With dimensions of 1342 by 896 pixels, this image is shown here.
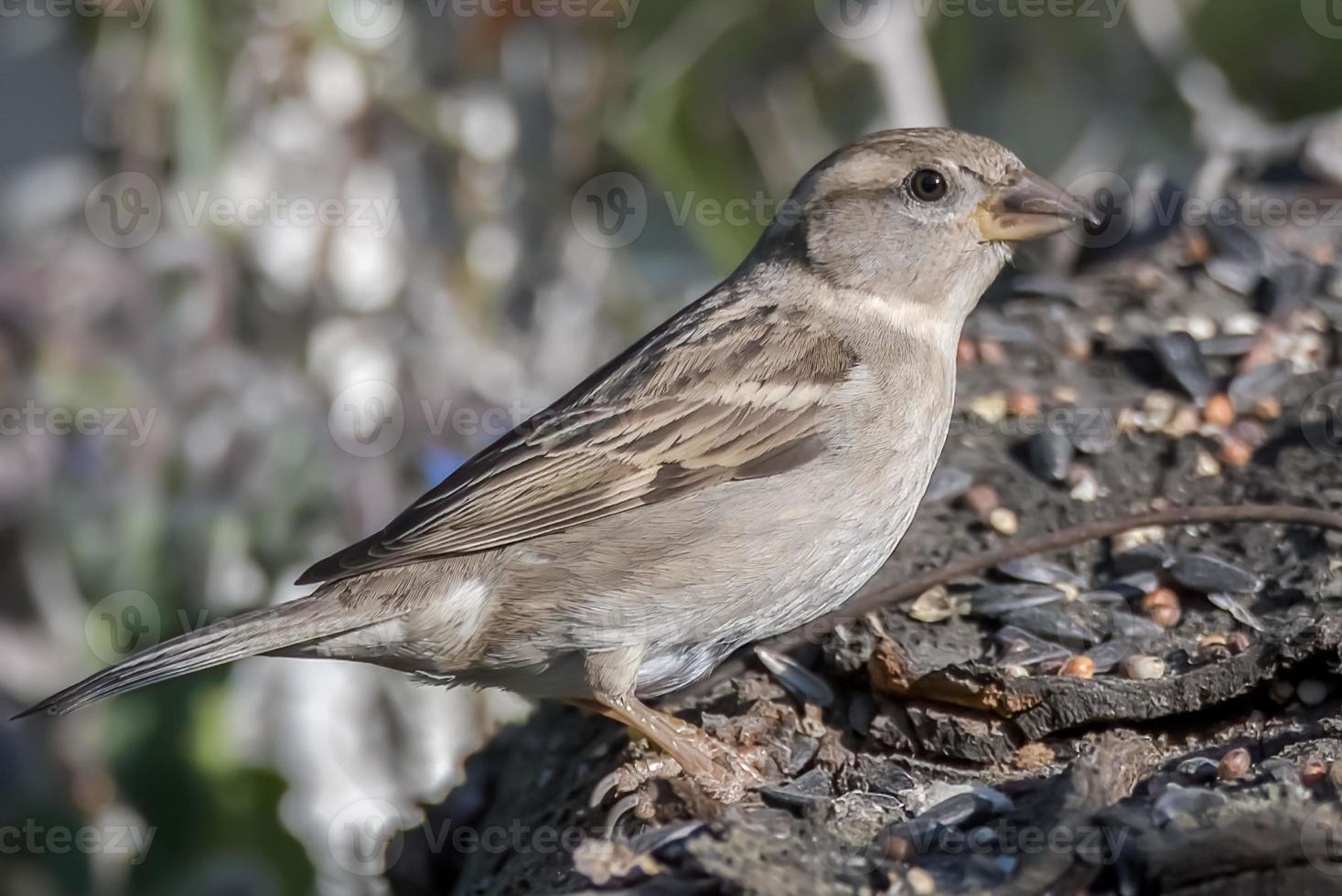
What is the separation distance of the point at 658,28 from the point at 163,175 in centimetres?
220

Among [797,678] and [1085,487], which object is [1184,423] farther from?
[797,678]

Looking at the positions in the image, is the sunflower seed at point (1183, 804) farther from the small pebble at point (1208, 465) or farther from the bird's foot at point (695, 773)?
the small pebble at point (1208, 465)

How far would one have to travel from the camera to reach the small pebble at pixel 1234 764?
257 cm

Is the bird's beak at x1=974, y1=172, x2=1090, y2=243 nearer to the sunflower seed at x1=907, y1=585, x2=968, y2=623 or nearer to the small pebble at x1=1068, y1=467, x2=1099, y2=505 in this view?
the small pebble at x1=1068, y1=467, x2=1099, y2=505

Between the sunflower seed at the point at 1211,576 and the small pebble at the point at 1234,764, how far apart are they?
1.82 feet

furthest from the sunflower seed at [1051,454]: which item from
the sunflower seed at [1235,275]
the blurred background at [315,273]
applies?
the blurred background at [315,273]

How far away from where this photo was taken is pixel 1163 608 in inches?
126

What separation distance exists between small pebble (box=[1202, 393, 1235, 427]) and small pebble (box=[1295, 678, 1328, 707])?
105 centimetres

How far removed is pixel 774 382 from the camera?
3486 mm

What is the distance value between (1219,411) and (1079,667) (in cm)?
109

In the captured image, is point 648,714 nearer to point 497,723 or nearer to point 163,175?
point 497,723

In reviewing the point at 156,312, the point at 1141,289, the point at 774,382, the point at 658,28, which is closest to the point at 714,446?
the point at 774,382

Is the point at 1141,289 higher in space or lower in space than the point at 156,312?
lower

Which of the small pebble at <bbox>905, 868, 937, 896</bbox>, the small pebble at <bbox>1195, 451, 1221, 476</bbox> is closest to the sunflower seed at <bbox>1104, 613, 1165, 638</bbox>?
the small pebble at <bbox>1195, 451, 1221, 476</bbox>
